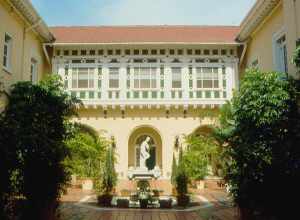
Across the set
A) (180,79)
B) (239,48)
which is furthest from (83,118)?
(239,48)

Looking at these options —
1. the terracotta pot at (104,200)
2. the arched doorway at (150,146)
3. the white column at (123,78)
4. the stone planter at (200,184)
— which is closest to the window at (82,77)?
the white column at (123,78)

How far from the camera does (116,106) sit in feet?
70.3

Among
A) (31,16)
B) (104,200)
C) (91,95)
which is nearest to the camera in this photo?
(104,200)

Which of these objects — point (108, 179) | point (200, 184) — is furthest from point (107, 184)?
point (200, 184)

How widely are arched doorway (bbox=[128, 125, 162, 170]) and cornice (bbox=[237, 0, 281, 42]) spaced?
25.9ft

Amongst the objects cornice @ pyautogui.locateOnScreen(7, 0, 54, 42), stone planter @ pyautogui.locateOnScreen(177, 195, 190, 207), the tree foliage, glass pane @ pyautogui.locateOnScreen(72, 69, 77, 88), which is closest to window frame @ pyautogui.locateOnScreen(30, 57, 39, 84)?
cornice @ pyautogui.locateOnScreen(7, 0, 54, 42)

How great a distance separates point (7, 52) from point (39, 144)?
6.49 metres

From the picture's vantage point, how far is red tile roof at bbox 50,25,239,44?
70.4ft

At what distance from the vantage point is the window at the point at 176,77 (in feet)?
71.3

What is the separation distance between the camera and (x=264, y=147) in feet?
33.8

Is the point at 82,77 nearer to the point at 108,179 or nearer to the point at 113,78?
the point at 113,78

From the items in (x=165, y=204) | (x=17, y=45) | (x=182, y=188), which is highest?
(x=17, y=45)

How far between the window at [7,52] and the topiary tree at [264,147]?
9242mm

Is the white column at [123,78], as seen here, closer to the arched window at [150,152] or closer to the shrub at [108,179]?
the arched window at [150,152]
